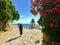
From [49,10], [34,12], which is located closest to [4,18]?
[34,12]

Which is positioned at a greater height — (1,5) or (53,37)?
(1,5)

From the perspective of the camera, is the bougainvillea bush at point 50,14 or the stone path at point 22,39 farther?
the stone path at point 22,39

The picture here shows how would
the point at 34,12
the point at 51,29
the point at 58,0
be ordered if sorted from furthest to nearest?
the point at 34,12 < the point at 51,29 < the point at 58,0

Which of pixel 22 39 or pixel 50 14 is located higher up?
pixel 50 14

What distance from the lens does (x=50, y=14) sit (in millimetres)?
10719

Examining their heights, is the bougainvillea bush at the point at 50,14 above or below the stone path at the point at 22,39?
above

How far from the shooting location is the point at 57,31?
1093 cm

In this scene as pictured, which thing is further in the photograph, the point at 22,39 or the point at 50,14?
the point at 22,39

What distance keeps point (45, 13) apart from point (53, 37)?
127 centimetres

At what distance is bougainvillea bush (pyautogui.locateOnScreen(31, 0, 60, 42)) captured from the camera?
1044cm

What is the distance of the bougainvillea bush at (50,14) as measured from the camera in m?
10.4

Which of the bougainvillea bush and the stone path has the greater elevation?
the bougainvillea bush

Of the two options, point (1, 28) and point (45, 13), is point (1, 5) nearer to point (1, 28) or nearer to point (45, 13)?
point (1, 28)

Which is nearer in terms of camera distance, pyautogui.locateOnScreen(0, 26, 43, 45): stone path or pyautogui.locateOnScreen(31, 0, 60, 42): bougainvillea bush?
pyautogui.locateOnScreen(31, 0, 60, 42): bougainvillea bush
